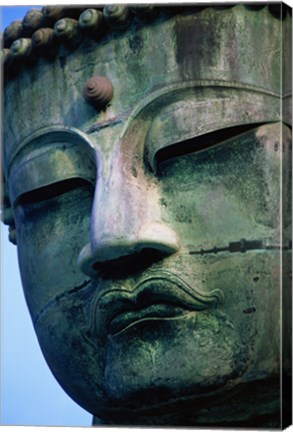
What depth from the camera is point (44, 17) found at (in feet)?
28.0

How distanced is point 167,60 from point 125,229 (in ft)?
1.92

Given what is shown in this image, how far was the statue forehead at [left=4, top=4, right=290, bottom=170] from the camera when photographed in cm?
814

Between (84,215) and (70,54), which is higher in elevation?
(70,54)

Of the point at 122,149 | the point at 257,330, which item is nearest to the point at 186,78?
the point at 122,149

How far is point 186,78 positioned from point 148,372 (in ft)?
3.13

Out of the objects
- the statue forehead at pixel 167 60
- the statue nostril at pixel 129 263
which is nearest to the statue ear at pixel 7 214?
the statue forehead at pixel 167 60

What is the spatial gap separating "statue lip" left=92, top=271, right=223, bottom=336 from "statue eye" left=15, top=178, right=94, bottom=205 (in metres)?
0.45

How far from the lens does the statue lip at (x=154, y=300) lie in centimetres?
802

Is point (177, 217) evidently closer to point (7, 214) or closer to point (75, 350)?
point (75, 350)

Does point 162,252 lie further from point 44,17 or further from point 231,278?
point 44,17

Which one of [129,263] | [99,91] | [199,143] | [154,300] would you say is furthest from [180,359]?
[99,91]

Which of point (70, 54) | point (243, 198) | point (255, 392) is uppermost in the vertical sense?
point (70, 54)

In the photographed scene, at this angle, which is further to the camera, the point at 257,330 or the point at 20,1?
the point at 20,1

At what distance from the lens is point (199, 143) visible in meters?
8.14
